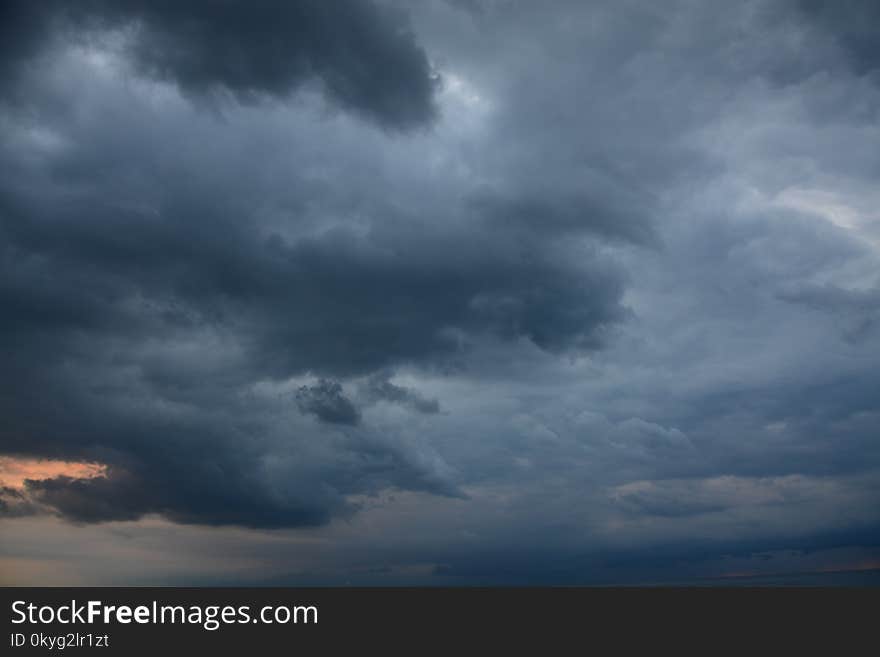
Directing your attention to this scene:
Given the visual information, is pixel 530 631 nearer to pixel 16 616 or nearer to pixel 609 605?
pixel 609 605

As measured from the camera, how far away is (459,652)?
100 m

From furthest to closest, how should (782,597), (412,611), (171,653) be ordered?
(782,597) < (412,611) < (171,653)

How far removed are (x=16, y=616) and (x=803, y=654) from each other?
116045mm

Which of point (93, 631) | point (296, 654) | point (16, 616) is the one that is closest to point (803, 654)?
point (296, 654)

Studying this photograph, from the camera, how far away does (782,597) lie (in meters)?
192

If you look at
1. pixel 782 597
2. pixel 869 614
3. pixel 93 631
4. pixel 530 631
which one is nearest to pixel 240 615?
pixel 93 631

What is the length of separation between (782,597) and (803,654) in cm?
11180

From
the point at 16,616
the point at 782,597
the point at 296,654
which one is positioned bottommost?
the point at 782,597

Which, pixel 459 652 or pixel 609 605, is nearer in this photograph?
pixel 459 652

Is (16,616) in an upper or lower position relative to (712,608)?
upper

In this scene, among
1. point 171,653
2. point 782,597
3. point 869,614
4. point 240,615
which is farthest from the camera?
point 782,597

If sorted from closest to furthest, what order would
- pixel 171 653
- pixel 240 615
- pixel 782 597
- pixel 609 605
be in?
1. pixel 171 653
2. pixel 240 615
3. pixel 609 605
4. pixel 782 597

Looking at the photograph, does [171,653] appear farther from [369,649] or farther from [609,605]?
[609,605]

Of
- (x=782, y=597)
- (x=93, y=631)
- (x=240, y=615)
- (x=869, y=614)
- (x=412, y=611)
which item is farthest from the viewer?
(x=782, y=597)
